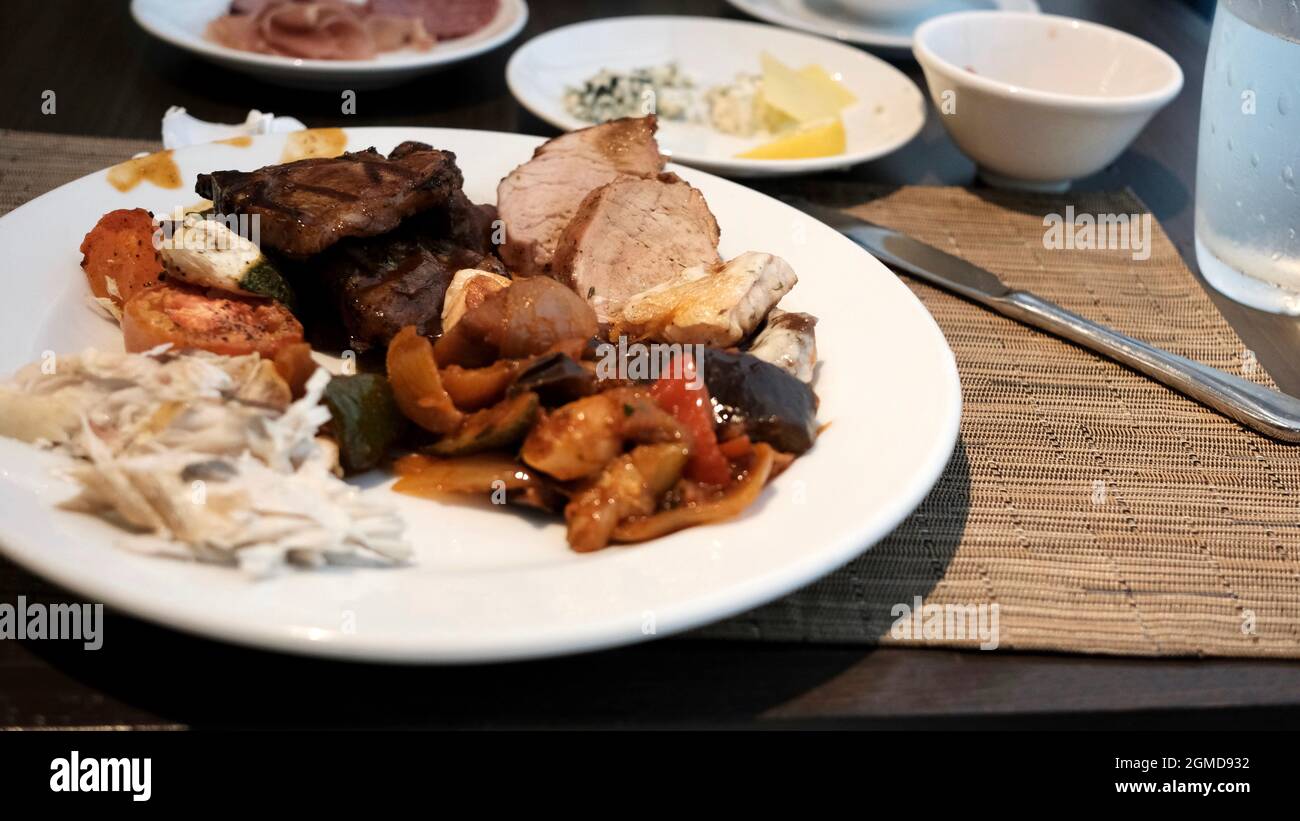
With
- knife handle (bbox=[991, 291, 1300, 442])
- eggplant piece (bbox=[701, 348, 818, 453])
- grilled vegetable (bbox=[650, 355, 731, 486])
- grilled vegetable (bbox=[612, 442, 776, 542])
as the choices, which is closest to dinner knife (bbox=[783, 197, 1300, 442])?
knife handle (bbox=[991, 291, 1300, 442])

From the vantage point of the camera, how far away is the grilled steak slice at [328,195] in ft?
6.92

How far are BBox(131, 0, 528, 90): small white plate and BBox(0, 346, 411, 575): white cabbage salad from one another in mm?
1905

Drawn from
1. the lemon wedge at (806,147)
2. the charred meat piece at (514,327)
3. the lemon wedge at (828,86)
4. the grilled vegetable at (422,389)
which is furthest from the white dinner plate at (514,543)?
the lemon wedge at (828,86)

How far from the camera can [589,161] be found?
2652 mm

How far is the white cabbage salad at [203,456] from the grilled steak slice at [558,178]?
2.93 feet

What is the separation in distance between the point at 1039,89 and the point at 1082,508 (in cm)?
212

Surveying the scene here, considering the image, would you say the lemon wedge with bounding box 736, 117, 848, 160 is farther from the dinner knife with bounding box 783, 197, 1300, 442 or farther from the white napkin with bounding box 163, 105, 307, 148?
the white napkin with bounding box 163, 105, 307, 148

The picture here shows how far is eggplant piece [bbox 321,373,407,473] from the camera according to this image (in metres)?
1.78

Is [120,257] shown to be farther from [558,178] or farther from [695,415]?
[695,415]

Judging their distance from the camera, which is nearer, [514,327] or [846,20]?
[514,327]

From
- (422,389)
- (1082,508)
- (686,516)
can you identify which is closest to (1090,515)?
(1082,508)

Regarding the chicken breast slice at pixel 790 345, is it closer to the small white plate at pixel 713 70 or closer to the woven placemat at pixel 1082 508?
the woven placemat at pixel 1082 508

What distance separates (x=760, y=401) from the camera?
70.4 inches
